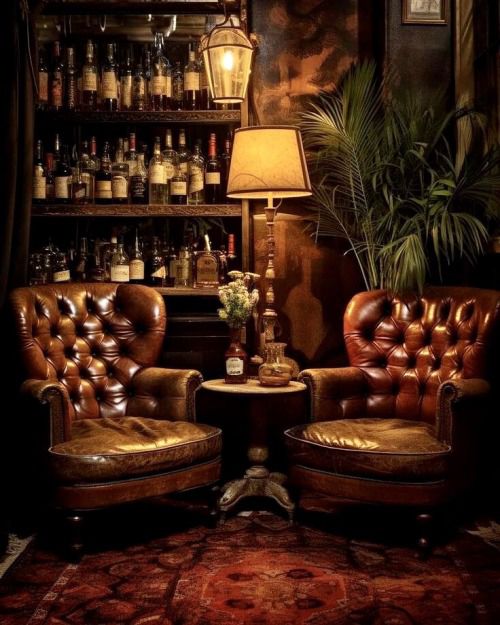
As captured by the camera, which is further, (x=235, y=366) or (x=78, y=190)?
(x=78, y=190)

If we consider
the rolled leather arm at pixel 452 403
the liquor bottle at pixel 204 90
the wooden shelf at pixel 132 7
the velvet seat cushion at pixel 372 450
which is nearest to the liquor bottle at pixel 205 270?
the liquor bottle at pixel 204 90

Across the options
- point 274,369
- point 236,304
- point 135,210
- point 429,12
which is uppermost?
point 429,12

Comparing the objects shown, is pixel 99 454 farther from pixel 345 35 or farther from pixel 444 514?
pixel 345 35

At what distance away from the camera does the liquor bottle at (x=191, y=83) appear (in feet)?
14.1

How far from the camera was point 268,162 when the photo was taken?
3.73m

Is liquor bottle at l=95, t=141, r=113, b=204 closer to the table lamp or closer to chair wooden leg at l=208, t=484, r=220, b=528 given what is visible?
the table lamp

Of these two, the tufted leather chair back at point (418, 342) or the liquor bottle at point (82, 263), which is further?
the liquor bottle at point (82, 263)

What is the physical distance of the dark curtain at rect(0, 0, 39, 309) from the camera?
11.9ft

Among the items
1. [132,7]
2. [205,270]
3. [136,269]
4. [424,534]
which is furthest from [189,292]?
[424,534]

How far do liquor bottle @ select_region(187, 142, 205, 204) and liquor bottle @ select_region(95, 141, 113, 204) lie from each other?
Answer: 399mm

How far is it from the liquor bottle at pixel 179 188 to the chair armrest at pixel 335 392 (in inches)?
46.5

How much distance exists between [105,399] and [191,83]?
1.63 m

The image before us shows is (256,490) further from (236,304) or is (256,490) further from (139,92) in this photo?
(139,92)

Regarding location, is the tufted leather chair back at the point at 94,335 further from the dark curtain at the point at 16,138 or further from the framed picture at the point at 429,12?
the framed picture at the point at 429,12
